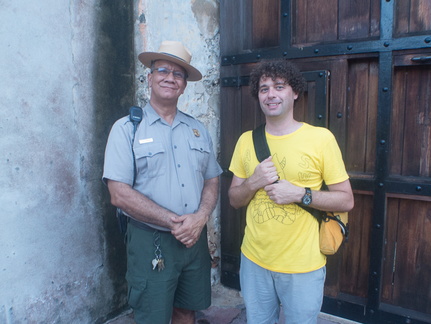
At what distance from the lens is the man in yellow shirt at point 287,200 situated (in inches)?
65.3

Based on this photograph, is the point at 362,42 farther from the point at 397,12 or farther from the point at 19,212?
the point at 19,212

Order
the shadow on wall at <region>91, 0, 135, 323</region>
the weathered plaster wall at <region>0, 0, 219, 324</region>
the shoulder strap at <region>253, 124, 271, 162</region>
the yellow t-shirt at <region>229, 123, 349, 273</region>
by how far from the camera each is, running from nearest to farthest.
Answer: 1. the yellow t-shirt at <region>229, 123, 349, 273</region>
2. the shoulder strap at <region>253, 124, 271, 162</region>
3. the weathered plaster wall at <region>0, 0, 219, 324</region>
4. the shadow on wall at <region>91, 0, 135, 323</region>

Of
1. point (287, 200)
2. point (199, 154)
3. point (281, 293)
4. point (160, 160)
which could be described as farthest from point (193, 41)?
point (281, 293)

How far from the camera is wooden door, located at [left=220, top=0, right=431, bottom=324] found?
6.73ft

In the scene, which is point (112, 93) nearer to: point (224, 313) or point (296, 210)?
point (296, 210)

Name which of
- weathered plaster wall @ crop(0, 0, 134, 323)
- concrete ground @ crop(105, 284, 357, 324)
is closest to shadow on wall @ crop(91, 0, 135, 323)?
weathered plaster wall @ crop(0, 0, 134, 323)

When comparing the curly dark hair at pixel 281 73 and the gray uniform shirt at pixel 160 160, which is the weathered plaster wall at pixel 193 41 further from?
the curly dark hair at pixel 281 73

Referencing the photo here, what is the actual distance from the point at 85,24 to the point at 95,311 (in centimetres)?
194

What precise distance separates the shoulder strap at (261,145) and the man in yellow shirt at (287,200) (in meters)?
0.03

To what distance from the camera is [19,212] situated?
6.24 feet

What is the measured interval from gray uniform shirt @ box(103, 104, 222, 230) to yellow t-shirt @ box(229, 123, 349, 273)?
0.43 metres

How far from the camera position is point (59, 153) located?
2.10 m

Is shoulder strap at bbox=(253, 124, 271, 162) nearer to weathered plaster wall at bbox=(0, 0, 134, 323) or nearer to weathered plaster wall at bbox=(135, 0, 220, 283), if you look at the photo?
weathered plaster wall at bbox=(135, 0, 220, 283)

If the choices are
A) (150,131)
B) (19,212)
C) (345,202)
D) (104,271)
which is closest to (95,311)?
(104,271)
